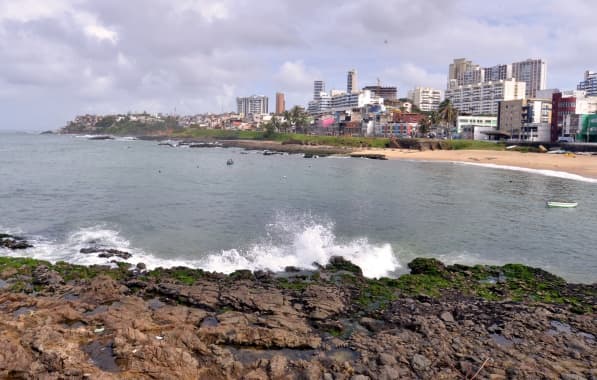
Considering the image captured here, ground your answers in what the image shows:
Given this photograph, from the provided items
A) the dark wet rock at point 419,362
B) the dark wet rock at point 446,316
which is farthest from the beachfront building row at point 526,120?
the dark wet rock at point 419,362

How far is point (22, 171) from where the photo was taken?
65625 mm

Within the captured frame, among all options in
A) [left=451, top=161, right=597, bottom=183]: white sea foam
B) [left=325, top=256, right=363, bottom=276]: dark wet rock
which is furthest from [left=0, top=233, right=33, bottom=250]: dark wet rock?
[left=451, top=161, right=597, bottom=183]: white sea foam

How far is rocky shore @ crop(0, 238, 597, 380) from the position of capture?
42.0ft

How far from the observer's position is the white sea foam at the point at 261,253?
23250 mm

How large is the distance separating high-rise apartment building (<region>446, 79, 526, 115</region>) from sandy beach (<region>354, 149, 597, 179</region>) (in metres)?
83.1

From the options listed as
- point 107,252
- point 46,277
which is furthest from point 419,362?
point 107,252

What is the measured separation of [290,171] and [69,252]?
154 feet

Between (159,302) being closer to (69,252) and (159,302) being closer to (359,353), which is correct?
(359,353)

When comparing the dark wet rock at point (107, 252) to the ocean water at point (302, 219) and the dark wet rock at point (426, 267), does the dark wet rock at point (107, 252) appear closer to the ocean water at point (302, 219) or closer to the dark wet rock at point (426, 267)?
the ocean water at point (302, 219)

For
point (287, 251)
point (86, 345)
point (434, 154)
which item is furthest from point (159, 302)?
point (434, 154)

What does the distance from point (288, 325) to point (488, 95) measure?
190 metres

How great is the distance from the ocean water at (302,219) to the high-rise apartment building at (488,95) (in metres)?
127

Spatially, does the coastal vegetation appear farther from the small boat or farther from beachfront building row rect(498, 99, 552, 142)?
beachfront building row rect(498, 99, 552, 142)

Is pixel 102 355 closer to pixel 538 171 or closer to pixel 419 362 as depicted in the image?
pixel 419 362
